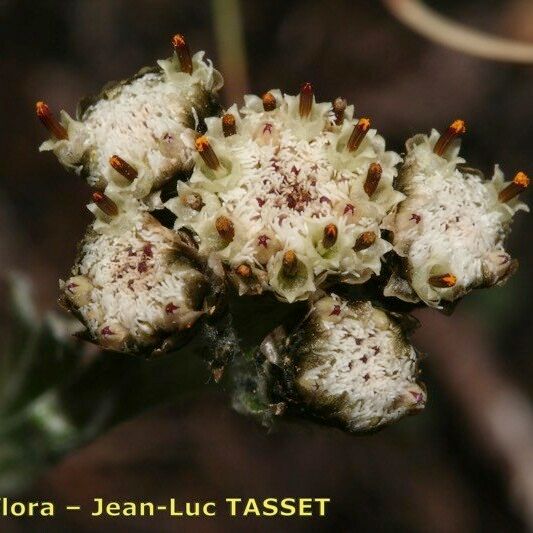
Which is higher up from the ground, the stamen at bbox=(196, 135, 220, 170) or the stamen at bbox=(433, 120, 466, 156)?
the stamen at bbox=(433, 120, 466, 156)

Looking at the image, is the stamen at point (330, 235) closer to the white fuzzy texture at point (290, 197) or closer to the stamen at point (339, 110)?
the white fuzzy texture at point (290, 197)

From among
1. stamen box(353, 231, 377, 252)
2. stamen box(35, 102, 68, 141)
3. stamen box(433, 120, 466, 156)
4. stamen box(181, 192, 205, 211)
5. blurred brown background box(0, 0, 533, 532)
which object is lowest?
blurred brown background box(0, 0, 533, 532)

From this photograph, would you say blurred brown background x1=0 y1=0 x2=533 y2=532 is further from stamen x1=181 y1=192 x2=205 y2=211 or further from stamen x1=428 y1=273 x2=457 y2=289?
stamen x1=181 y1=192 x2=205 y2=211

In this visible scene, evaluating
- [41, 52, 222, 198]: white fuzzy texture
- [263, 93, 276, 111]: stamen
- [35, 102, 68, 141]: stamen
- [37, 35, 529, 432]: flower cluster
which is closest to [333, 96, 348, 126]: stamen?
[37, 35, 529, 432]: flower cluster

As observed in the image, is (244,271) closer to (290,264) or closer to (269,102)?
(290,264)

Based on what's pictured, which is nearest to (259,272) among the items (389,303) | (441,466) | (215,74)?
(389,303)

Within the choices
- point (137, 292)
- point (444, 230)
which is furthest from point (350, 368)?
point (137, 292)

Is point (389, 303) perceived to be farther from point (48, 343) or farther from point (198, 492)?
point (198, 492)
